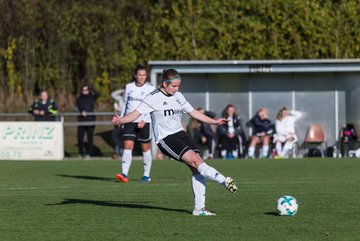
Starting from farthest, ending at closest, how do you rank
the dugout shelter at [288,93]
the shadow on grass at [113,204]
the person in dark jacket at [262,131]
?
the dugout shelter at [288,93] < the person in dark jacket at [262,131] < the shadow on grass at [113,204]

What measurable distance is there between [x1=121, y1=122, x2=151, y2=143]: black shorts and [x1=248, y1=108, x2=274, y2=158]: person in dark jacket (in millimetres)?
10512

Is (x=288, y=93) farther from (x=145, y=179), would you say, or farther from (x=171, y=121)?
(x=171, y=121)

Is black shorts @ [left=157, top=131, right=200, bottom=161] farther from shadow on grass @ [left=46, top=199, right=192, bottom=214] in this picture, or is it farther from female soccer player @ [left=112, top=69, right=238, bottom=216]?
shadow on grass @ [left=46, top=199, right=192, bottom=214]

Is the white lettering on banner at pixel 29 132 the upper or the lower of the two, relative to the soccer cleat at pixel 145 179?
upper

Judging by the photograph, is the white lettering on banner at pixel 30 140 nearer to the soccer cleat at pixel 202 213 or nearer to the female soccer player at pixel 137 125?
the female soccer player at pixel 137 125

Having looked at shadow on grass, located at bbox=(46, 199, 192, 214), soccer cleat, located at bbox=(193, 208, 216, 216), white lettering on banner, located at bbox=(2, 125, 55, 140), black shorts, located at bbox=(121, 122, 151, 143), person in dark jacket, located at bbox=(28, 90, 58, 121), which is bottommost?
shadow on grass, located at bbox=(46, 199, 192, 214)

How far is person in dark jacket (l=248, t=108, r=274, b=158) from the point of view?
28.2 m

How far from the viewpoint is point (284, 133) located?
2833 centimetres

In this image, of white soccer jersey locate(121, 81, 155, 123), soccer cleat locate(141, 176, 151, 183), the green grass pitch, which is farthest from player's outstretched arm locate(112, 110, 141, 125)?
soccer cleat locate(141, 176, 151, 183)


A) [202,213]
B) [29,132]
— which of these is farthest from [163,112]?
[29,132]

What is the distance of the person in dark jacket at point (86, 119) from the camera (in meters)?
28.5

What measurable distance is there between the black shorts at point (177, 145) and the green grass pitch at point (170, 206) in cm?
72

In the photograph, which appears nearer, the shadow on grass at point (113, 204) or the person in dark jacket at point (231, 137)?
the shadow on grass at point (113, 204)

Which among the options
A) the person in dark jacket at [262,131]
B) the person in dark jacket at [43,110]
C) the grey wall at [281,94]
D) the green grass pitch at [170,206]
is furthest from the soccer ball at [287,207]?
the grey wall at [281,94]
